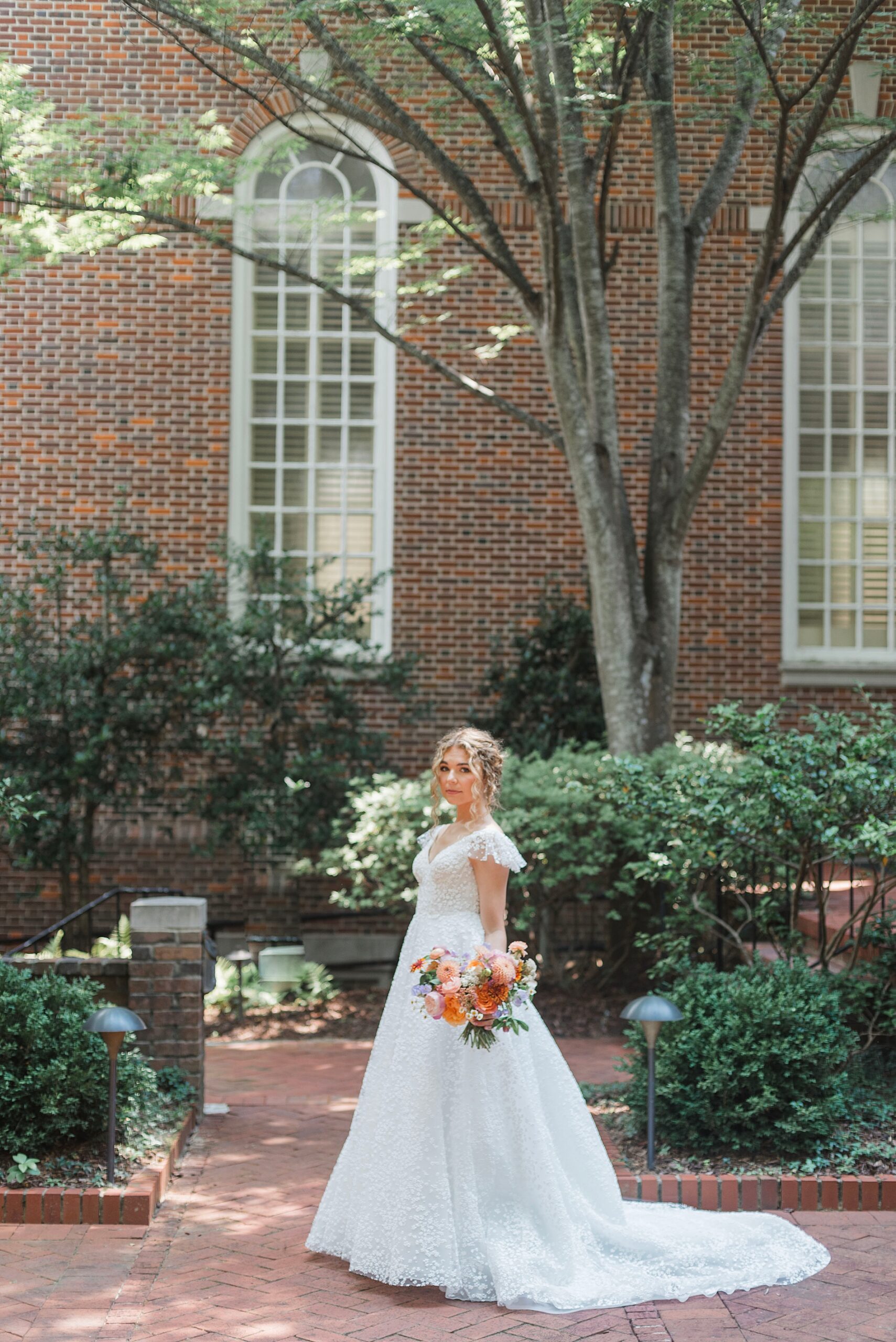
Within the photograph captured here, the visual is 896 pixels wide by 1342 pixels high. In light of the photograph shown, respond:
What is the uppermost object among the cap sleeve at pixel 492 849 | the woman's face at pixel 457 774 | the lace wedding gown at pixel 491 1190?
the woman's face at pixel 457 774

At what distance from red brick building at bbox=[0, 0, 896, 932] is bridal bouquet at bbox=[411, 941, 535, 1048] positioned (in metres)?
7.30

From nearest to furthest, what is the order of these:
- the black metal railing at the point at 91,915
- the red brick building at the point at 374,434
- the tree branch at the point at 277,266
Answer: the black metal railing at the point at 91,915 → the tree branch at the point at 277,266 → the red brick building at the point at 374,434

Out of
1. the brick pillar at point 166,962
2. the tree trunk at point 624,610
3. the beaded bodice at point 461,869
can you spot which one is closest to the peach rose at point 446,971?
the beaded bodice at point 461,869

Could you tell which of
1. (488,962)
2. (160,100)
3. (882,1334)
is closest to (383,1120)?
(488,962)

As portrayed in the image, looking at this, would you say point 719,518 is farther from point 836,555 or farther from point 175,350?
point 175,350

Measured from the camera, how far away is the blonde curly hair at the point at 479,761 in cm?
479

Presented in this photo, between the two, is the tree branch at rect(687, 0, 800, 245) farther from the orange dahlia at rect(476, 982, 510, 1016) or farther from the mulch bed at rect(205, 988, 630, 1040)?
the orange dahlia at rect(476, 982, 510, 1016)

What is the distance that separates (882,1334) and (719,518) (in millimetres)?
8813

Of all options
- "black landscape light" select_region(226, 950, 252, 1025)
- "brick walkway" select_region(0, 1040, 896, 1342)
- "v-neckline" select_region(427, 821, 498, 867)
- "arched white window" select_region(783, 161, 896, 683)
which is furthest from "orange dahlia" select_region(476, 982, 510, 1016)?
"arched white window" select_region(783, 161, 896, 683)

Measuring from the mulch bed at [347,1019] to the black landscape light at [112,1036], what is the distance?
153 inches

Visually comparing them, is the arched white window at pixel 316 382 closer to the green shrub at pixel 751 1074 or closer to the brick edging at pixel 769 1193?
the green shrub at pixel 751 1074

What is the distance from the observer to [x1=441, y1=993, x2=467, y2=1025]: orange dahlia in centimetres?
448

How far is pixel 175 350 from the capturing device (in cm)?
1197

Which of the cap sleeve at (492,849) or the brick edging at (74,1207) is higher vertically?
the cap sleeve at (492,849)
